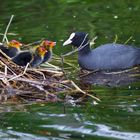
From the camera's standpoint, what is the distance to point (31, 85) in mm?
9922

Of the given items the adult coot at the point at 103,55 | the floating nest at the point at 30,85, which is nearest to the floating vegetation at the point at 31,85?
the floating nest at the point at 30,85

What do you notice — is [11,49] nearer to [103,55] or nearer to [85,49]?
[85,49]

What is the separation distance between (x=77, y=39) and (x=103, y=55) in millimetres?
470

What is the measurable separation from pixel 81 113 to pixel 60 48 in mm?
3433

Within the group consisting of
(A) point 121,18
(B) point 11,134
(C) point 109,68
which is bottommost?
(B) point 11,134

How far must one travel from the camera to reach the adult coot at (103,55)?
1157 cm

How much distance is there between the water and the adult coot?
314 mm

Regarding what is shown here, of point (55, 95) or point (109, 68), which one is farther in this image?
point (109, 68)

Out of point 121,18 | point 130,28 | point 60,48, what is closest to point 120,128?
point 60,48

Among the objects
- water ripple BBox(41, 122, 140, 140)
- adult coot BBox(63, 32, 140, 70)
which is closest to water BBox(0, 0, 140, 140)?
water ripple BBox(41, 122, 140, 140)

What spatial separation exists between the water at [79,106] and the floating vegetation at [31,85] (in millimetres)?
237

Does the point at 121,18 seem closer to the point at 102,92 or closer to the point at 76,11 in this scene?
the point at 76,11

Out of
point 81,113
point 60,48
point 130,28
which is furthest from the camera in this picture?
point 130,28

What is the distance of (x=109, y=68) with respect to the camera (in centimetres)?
1159
